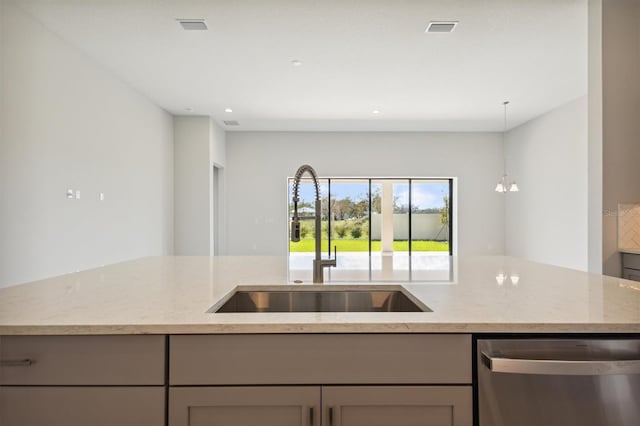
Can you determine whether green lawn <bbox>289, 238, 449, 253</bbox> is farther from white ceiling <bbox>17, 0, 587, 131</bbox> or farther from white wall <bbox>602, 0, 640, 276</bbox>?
white wall <bbox>602, 0, 640, 276</bbox>

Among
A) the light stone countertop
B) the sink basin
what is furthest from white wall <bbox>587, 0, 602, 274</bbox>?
the sink basin

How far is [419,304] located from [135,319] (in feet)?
2.56

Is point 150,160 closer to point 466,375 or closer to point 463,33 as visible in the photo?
point 463,33

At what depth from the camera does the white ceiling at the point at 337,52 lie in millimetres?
3172

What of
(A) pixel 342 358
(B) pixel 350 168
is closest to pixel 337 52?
(A) pixel 342 358

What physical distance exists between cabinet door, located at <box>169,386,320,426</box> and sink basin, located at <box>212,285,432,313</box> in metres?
0.52

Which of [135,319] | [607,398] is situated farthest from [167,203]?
[607,398]

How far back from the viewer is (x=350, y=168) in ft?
25.6

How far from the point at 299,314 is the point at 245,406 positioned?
25cm

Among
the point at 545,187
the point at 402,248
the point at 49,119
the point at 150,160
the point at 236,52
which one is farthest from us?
the point at 402,248

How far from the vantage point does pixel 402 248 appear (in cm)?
819

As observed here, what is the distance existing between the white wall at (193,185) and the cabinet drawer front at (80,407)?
5.86 metres

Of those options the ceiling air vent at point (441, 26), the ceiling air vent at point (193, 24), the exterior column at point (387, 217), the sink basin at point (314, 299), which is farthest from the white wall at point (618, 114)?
the exterior column at point (387, 217)

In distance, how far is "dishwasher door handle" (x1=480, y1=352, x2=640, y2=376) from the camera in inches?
34.3
